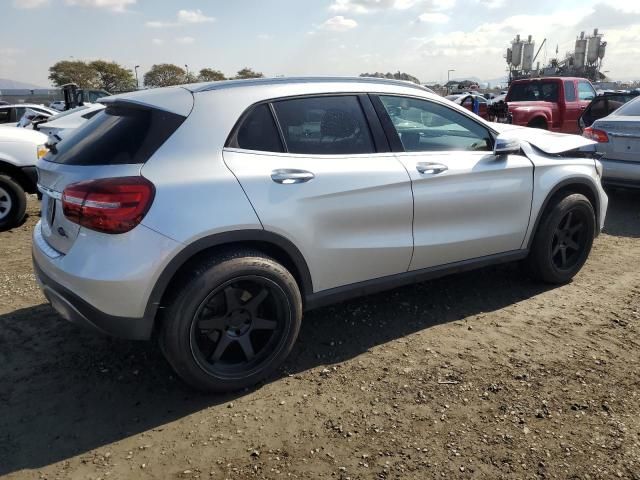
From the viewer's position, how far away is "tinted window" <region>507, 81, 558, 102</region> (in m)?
12.5

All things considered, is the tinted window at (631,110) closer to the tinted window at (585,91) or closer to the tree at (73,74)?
the tinted window at (585,91)

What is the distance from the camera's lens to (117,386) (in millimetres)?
3061

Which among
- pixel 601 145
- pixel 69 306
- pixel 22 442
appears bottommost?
pixel 22 442

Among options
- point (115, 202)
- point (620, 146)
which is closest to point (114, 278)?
point (115, 202)

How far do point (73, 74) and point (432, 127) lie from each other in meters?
55.8

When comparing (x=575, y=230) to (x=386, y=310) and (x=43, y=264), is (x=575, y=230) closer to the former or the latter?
(x=386, y=310)

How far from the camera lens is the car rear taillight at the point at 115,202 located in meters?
2.56

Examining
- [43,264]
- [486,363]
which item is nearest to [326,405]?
[486,363]

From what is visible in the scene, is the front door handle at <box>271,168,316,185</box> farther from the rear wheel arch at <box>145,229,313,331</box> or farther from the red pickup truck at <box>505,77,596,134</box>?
the red pickup truck at <box>505,77,596,134</box>

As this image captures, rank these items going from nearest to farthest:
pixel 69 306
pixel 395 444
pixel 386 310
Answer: pixel 395 444 < pixel 69 306 < pixel 386 310

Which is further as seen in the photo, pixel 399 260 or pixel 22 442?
pixel 399 260

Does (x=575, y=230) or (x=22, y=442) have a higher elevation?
(x=575, y=230)

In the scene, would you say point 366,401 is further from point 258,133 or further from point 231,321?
point 258,133

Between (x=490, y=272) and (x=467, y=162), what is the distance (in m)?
1.49
